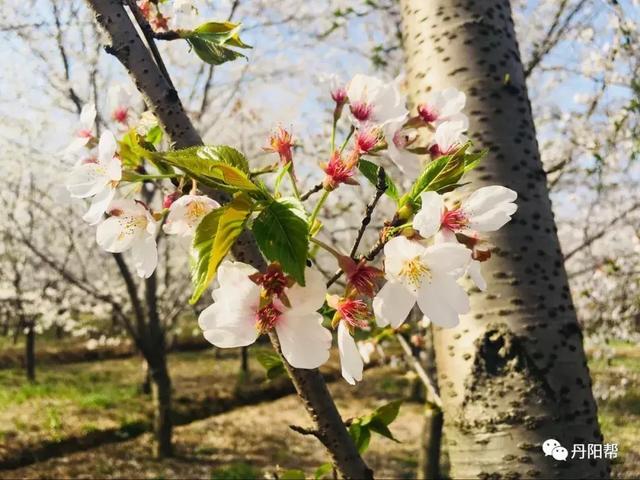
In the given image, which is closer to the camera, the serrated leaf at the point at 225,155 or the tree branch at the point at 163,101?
the serrated leaf at the point at 225,155

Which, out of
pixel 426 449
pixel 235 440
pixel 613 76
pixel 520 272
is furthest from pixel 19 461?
pixel 613 76

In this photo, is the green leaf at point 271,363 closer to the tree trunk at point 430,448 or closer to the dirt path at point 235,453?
the tree trunk at point 430,448

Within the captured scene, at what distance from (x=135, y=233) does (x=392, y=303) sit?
1.05 ft

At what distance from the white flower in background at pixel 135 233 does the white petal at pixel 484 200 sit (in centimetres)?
35

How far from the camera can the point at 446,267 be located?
524 millimetres

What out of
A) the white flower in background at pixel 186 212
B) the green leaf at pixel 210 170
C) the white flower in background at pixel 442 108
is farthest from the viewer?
the white flower in background at pixel 442 108

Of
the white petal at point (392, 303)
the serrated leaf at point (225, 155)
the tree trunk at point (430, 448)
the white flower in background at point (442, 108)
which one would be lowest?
the tree trunk at point (430, 448)

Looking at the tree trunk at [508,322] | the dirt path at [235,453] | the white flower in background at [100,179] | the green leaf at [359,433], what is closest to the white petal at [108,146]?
the white flower in background at [100,179]

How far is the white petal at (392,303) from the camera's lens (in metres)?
0.53

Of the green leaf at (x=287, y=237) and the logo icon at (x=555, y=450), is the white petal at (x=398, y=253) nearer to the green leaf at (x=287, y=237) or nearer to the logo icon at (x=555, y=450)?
the green leaf at (x=287, y=237)

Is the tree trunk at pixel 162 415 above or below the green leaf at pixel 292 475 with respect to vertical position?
below

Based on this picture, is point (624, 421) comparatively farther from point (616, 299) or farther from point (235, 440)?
point (235, 440)

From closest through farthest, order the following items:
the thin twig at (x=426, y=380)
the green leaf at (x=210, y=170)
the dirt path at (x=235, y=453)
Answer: the green leaf at (x=210, y=170)
the thin twig at (x=426, y=380)
the dirt path at (x=235, y=453)

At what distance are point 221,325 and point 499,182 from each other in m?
0.77
